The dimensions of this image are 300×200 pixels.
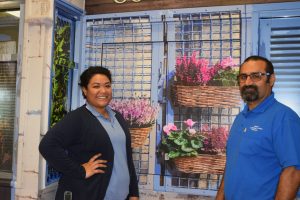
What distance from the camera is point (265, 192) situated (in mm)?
1829

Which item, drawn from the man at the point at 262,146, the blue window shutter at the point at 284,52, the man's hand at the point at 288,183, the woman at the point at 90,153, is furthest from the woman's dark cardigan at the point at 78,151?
the blue window shutter at the point at 284,52

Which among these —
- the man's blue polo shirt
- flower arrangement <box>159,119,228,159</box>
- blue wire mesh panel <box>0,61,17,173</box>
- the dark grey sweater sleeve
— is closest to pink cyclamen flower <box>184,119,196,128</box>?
flower arrangement <box>159,119,228,159</box>

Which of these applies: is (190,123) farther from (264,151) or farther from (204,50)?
(264,151)

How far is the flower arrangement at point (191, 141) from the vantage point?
2.79 meters

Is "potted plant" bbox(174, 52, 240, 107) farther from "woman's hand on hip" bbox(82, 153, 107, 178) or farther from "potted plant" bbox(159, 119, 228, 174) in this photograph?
"woman's hand on hip" bbox(82, 153, 107, 178)

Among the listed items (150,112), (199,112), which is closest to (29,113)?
(150,112)

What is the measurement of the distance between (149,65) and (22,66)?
3.63ft

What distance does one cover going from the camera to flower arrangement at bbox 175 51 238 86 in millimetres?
2766

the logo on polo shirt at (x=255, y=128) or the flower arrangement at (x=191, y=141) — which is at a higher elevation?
the logo on polo shirt at (x=255, y=128)

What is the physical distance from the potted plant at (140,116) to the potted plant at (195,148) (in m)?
0.16

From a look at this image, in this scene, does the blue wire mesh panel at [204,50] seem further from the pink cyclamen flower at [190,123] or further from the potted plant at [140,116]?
the potted plant at [140,116]

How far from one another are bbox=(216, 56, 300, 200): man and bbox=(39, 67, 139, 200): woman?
2.35 ft

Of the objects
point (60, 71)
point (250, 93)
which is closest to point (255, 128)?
point (250, 93)

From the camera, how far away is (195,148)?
2828 millimetres
